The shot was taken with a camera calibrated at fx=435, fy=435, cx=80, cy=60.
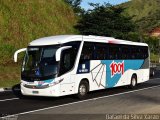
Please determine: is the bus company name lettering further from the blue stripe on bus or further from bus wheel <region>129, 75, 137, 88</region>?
bus wheel <region>129, 75, 137, 88</region>

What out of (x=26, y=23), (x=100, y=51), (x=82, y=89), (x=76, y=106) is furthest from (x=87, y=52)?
(x=26, y=23)

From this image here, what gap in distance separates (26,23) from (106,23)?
1294 centimetres

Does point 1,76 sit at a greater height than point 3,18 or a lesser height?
lesser

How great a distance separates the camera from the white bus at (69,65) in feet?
59.6

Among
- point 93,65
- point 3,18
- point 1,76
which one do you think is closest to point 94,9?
point 3,18

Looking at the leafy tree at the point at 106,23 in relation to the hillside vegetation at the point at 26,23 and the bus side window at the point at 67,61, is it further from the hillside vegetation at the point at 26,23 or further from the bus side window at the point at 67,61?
the bus side window at the point at 67,61

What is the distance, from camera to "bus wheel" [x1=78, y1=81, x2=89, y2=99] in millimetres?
19641

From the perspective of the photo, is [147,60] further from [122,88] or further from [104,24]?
[104,24]

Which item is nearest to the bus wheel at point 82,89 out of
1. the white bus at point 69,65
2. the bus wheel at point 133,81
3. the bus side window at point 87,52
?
the white bus at point 69,65

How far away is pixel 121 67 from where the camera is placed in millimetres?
24109

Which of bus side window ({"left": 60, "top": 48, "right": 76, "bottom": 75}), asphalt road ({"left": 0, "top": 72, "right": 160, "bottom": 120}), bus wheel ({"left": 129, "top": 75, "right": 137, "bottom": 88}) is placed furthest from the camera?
bus wheel ({"left": 129, "top": 75, "right": 137, "bottom": 88})

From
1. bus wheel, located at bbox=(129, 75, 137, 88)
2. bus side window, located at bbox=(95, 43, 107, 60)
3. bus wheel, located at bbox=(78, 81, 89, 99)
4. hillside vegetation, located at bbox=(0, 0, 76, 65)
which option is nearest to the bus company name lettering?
bus side window, located at bbox=(95, 43, 107, 60)

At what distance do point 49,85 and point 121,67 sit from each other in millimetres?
7048

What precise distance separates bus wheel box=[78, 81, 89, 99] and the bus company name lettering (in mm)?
3065
